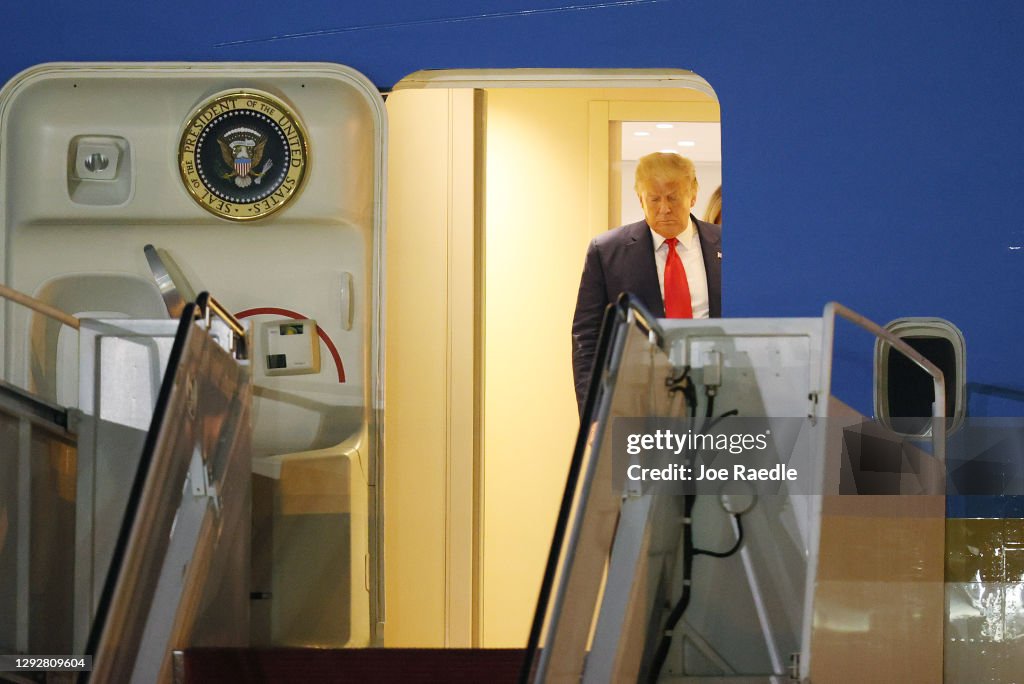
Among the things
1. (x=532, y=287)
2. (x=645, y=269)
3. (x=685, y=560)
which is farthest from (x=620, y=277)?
(x=685, y=560)

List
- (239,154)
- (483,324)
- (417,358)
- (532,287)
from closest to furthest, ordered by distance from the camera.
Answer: (239,154) → (417,358) → (483,324) → (532,287)

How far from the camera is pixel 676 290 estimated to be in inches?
222

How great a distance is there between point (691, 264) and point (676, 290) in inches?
6.1

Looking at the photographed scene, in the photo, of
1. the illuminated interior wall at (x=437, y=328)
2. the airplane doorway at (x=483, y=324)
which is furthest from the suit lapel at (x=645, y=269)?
the illuminated interior wall at (x=437, y=328)

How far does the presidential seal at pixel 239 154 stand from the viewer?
5.18 m

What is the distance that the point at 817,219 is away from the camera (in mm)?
4977

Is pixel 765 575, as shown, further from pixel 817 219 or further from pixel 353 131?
pixel 353 131

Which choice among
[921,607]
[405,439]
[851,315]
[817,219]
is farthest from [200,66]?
[921,607]

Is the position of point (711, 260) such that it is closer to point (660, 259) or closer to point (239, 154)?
point (660, 259)

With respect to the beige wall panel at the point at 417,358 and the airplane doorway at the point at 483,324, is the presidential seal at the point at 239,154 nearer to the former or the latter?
the airplane doorway at the point at 483,324

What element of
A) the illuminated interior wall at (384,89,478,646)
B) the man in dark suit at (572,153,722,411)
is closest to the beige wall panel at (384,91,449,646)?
the illuminated interior wall at (384,89,478,646)

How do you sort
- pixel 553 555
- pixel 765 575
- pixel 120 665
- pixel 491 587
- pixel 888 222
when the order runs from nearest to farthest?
pixel 553 555
pixel 120 665
pixel 765 575
pixel 888 222
pixel 491 587

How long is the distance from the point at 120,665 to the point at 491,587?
3.27 metres

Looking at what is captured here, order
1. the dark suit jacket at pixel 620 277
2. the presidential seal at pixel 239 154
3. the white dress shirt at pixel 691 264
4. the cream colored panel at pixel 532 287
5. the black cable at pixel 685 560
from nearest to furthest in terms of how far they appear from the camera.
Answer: the black cable at pixel 685 560 → the presidential seal at pixel 239 154 → the dark suit jacket at pixel 620 277 → the white dress shirt at pixel 691 264 → the cream colored panel at pixel 532 287
